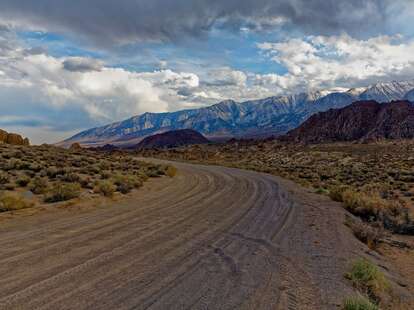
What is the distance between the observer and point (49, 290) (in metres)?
5.82

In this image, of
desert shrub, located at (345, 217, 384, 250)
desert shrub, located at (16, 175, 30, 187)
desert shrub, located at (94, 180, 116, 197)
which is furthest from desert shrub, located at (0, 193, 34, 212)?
desert shrub, located at (345, 217, 384, 250)

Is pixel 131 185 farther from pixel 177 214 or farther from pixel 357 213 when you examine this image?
pixel 357 213

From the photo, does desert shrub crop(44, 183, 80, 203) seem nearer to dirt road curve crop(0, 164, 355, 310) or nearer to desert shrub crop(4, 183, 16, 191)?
desert shrub crop(4, 183, 16, 191)

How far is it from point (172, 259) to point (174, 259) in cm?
4

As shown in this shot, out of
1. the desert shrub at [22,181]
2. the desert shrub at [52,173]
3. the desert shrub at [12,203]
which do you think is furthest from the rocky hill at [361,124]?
the desert shrub at [12,203]

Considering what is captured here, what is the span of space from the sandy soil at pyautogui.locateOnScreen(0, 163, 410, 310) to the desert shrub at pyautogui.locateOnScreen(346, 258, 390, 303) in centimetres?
26

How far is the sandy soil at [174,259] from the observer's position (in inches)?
225

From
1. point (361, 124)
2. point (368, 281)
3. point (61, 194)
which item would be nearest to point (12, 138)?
point (61, 194)

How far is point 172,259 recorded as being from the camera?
7.61m

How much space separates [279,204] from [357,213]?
3298 millimetres

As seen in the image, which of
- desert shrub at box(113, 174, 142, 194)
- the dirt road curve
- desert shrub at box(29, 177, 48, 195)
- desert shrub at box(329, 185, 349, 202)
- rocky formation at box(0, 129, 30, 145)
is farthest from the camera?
rocky formation at box(0, 129, 30, 145)

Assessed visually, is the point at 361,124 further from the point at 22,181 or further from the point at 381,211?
the point at 22,181

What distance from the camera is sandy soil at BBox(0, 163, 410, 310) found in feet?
18.7

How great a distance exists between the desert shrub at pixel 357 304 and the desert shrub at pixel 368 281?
0.74 m
